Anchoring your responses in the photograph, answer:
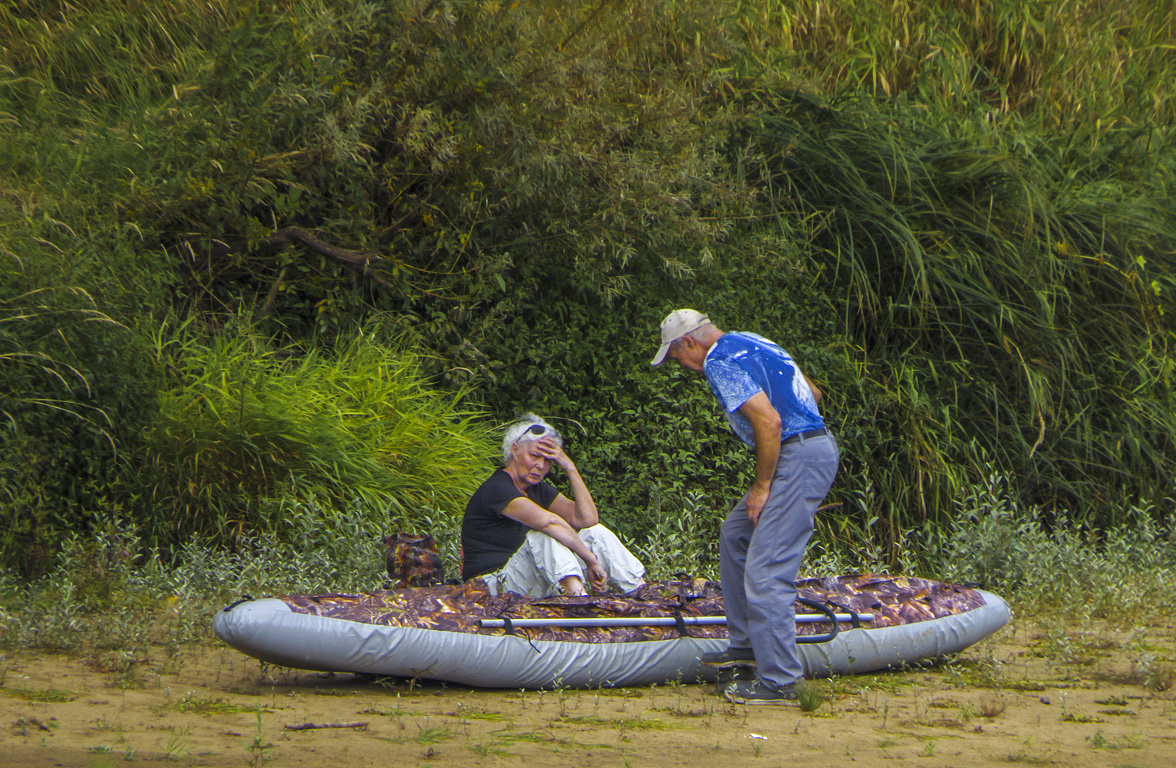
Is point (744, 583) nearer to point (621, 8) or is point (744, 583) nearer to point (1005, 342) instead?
point (1005, 342)

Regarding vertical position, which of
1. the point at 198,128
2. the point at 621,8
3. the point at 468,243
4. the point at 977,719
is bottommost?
the point at 977,719

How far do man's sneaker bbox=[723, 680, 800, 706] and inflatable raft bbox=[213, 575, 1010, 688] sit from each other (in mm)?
391

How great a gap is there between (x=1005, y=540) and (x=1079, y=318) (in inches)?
99.2

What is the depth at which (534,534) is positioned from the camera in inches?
228

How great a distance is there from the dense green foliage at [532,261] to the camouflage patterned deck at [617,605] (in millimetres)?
1699

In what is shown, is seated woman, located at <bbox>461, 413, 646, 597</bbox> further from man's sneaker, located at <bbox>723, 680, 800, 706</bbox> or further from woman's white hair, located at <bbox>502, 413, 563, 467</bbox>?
man's sneaker, located at <bbox>723, 680, 800, 706</bbox>

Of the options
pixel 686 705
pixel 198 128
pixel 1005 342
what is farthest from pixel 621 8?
pixel 686 705

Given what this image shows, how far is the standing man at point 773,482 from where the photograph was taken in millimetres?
4883

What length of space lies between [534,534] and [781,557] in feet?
4.46

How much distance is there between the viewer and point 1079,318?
9398mm

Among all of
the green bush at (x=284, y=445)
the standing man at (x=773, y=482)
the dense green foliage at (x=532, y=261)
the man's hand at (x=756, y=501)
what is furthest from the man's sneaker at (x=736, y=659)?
the green bush at (x=284, y=445)

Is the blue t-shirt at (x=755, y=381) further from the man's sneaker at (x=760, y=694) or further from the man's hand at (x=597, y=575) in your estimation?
the man's hand at (x=597, y=575)

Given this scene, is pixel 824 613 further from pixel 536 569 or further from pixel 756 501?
pixel 536 569

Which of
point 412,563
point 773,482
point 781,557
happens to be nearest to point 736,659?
point 781,557
